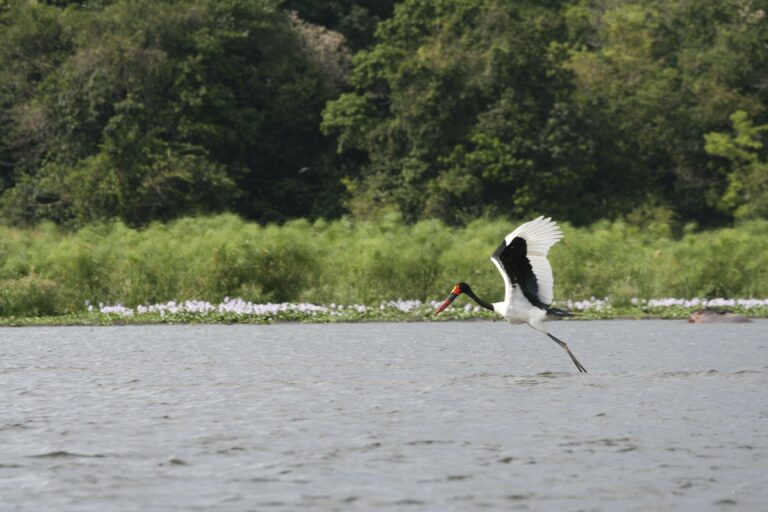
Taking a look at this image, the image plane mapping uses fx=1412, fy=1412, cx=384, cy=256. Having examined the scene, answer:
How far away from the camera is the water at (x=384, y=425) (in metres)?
7.19

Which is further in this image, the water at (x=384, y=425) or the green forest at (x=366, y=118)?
the green forest at (x=366, y=118)

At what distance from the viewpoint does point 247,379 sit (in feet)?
42.0

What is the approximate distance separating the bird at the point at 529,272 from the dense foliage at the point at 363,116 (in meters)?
25.1

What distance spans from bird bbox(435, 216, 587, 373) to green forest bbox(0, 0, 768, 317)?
20319 millimetres

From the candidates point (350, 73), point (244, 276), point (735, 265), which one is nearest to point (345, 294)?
point (244, 276)

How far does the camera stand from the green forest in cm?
3906

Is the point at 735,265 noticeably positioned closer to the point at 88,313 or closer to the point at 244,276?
the point at 244,276

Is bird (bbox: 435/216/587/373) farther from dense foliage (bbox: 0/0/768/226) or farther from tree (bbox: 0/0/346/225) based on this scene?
tree (bbox: 0/0/346/225)

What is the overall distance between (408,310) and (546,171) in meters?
19.6

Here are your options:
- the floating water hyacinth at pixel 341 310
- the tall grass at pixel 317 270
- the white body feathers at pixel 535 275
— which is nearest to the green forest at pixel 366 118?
the tall grass at pixel 317 270

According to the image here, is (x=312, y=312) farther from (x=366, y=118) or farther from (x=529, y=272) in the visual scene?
(x=366, y=118)

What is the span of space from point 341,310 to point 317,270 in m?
1.71

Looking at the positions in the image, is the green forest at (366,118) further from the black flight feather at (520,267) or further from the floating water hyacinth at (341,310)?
the black flight feather at (520,267)

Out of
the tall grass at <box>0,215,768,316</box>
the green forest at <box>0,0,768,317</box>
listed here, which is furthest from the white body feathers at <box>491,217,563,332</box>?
the green forest at <box>0,0,768,317</box>
